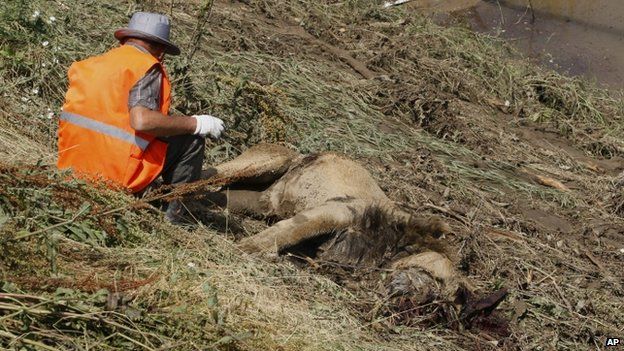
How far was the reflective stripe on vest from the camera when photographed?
6504 millimetres

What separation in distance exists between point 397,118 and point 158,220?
4472mm

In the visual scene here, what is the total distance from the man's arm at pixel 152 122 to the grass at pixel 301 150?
0.49 metres

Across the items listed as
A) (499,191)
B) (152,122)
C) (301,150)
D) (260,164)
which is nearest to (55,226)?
(152,122)

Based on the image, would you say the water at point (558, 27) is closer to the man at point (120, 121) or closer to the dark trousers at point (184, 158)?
the dark trousers at point (184, 158)

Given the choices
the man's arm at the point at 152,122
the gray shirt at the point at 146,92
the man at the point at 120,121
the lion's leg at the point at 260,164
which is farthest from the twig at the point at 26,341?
the lion's leg at the point at 260,164

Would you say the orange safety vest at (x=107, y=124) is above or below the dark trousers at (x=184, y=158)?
above

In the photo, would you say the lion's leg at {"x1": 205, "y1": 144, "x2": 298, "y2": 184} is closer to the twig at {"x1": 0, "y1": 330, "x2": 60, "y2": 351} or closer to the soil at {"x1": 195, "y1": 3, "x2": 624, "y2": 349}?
the soil at {"x1": 195, "y1": 3, "x2": 624, "y2": 349}

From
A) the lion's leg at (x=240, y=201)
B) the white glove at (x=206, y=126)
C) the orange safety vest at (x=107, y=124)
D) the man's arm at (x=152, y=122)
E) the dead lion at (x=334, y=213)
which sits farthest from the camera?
the lion's leg at (x=240, y=201)

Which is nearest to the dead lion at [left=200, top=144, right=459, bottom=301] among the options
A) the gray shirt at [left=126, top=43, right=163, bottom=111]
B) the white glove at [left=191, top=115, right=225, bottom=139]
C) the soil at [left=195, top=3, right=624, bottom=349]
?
the soil at [left=195, top=3, right=624, bottom=349]

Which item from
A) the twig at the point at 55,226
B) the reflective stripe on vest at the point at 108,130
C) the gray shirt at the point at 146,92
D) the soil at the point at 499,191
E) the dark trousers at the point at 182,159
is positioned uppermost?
the gray shirt at the point at 146,92

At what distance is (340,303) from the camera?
6.36 meters

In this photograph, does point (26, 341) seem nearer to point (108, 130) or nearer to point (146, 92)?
point (108, 130)

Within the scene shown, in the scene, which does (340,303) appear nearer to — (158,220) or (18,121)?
(158,220)

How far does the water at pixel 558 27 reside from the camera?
1396 cm
